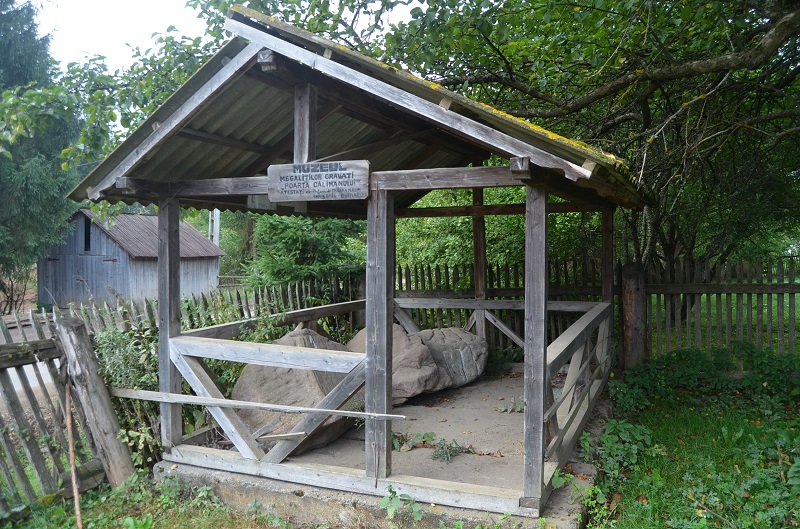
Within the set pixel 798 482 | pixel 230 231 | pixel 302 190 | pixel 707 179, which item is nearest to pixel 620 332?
pixel 707 179

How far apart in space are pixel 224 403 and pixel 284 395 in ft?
3.21

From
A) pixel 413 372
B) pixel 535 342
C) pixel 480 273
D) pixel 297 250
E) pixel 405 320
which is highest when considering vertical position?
pixel 297 250

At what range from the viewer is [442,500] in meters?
4.36

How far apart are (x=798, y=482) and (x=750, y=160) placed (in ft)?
21.6

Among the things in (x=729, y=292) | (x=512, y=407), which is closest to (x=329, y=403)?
(x=512, y=407)

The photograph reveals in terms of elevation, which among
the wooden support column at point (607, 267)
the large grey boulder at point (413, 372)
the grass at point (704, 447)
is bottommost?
the grass at point (704, 447)

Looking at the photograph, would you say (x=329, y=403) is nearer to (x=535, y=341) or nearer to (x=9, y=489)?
(x=535, y=341)

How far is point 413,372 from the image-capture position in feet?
24.0

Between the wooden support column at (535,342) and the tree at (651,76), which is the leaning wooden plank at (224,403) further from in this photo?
the tree at (651,76)

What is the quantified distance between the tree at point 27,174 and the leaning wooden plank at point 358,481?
1991 cm

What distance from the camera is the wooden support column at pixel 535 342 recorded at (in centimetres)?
408

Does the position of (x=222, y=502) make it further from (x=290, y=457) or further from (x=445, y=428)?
(x=445, y=428)

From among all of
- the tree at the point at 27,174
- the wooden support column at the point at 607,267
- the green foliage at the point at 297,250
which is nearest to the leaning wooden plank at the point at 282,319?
the green foliage at the point at 297,250

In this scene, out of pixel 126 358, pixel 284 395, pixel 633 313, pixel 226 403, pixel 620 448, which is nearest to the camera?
pixel 226 403
